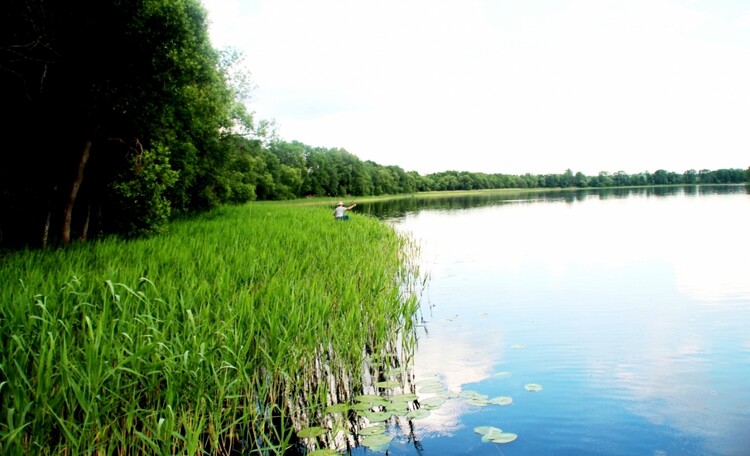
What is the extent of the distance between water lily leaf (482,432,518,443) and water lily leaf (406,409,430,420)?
28.0 inches

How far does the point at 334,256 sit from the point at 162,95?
6.70 meters

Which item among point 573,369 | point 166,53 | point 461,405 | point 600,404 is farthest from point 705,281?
point 166,53

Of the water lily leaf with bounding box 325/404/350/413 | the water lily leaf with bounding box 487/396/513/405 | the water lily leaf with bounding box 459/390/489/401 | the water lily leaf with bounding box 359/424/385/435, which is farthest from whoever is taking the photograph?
the water lily leaf with bounding box 459/390/489/401

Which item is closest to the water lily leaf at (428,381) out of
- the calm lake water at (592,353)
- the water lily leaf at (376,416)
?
the calm lake water at (592,353)

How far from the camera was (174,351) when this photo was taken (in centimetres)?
482

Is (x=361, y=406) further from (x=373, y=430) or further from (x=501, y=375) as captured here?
(x=501, y=375)

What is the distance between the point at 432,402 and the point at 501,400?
2.93 ft

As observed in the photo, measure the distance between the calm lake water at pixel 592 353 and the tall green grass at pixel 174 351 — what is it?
1255 mm

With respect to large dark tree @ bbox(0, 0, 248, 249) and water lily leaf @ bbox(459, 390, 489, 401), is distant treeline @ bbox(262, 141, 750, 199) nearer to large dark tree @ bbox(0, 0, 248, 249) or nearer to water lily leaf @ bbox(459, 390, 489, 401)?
large dark tree @ bbox(0, 0, 248, 249)

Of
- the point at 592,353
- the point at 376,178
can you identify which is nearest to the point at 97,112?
the point at 592,353

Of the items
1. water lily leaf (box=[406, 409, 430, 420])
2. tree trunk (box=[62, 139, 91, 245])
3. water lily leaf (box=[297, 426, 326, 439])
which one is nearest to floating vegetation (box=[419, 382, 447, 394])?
water lily leaf (box=[406, 409, 430, 420])

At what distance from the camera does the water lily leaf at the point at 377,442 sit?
4.76 metres

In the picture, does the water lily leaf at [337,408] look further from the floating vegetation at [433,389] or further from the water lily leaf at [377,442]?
the floating vegetation at [433,389]

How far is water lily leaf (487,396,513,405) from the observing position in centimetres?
573
